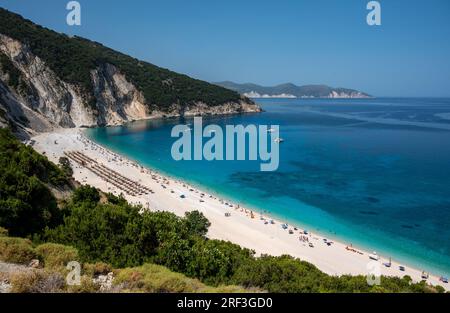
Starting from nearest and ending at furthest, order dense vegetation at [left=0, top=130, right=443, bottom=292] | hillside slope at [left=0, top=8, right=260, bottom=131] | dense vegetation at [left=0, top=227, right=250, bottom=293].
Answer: dense vegetation at [left=0, top=227, right=250, bottom=293] < dense vegetation at [left=0, top=130, right=443, bottom=292] < hillside slope at [left=0, top=8, right=260, bottom=131]

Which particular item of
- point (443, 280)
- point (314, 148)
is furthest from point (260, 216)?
point (314, 148)

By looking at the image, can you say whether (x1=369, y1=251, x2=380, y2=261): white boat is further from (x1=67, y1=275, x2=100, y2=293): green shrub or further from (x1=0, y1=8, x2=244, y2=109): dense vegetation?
(x1=0, y1=8, x2=244, y2=109): dense vegetation

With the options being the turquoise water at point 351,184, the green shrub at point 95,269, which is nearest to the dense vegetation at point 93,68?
the turquoise water at point 351,184

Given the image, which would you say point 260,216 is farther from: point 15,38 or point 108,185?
point 15,38

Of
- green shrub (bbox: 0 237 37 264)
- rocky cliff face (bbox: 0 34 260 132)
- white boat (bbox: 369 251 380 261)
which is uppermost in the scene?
rocky cliff face (bbox: 0 34 260 132)

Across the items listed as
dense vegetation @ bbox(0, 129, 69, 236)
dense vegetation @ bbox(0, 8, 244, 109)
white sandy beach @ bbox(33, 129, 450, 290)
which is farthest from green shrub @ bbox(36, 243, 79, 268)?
dense vegetation @ bbox(0, 8, 244, 109)

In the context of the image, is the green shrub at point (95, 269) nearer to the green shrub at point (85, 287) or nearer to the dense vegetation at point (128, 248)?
the green shrub at point (85, 287)
